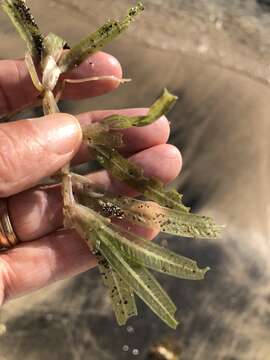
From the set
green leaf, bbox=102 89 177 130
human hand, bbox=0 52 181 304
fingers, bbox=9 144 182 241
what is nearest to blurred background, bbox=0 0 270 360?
human hand, bbox=0 52 181 304

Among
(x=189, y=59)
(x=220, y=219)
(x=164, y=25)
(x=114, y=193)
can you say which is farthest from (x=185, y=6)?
(x=114, y=193)

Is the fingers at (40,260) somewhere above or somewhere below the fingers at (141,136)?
below

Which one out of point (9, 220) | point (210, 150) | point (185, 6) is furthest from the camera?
point (185, 6)

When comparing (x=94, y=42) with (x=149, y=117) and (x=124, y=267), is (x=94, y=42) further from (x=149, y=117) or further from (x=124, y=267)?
(x=124, y=267)

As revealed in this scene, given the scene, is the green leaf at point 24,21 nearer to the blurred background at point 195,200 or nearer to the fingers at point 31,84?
the fingers at point 31,84

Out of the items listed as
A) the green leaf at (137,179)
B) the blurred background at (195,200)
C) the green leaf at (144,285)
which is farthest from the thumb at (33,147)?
the blurred background at (195,200)

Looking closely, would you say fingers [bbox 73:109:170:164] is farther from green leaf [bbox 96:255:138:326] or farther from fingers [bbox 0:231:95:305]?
green leaf [bbox 96:255:138:326]

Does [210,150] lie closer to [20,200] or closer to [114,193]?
[114,193]
